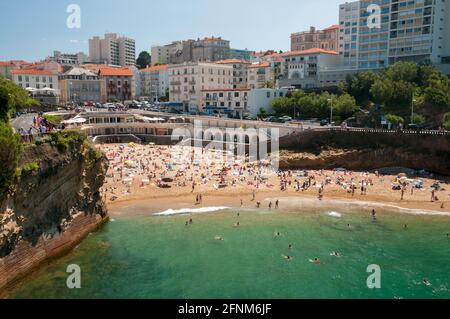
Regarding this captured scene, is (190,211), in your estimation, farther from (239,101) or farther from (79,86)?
(79,86)

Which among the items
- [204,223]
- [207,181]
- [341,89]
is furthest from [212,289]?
[341,89]

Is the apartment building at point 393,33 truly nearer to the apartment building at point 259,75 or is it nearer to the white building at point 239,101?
the apartment building at point 259,75

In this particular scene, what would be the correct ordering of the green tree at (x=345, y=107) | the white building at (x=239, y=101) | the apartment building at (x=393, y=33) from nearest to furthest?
1. the green tree at (x=345, y=107)
2. the apartment building at (x=393, y=33)
3. the white building at (x=239, y=101)

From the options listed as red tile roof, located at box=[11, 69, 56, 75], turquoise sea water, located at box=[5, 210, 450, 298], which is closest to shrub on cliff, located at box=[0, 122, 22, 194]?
turquoise sea water, located at box=[5, 210, 450, 298]

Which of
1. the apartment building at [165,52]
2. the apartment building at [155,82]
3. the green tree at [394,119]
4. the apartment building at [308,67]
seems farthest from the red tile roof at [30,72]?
the green tree at [394,119]

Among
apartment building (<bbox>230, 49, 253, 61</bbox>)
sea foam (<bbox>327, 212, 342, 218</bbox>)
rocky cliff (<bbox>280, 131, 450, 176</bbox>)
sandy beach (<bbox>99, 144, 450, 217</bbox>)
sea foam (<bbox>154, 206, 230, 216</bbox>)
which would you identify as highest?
apartment building (<bbox>230, 49, 253, 61</bbox>)

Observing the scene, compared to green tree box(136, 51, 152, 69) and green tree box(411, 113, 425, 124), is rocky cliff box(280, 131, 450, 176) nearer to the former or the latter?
green tree box(411, 113, 425, 124)
